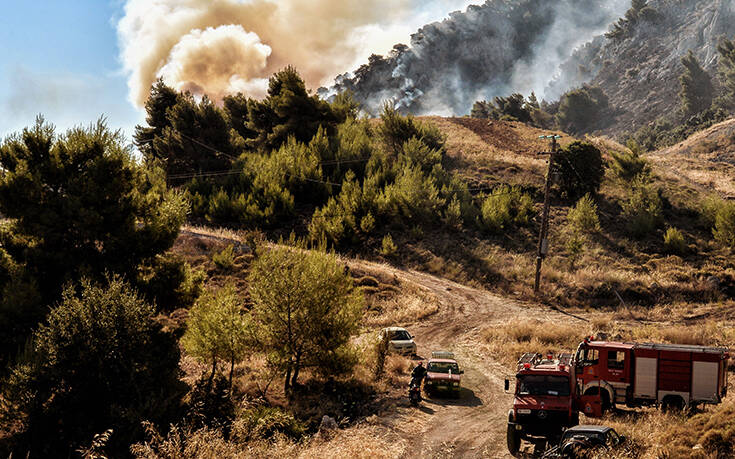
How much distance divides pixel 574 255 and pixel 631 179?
21.2 m

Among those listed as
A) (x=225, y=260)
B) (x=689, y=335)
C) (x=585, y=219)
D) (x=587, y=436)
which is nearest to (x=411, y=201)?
(x=585, y=219)

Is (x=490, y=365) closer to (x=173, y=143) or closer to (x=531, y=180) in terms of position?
(x=531, y=180)

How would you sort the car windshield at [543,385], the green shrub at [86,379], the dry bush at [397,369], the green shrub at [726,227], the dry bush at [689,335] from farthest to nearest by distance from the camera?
the green shrub at [726,227], the dry bush at [689,335], the dry bush at [397,369], the green shrub at [86,379], the car windshield at [543,385]

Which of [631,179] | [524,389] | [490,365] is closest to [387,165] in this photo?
[631,179]

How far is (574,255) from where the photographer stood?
45406 mm

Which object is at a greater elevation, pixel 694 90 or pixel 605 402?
pixel 694 90

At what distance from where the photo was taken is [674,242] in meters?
48.5

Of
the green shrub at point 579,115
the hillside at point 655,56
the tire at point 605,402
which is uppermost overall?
the hillside at point 655,56

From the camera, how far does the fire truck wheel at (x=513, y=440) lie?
15664 millimetres

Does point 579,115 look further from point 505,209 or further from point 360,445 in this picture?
point 360,445

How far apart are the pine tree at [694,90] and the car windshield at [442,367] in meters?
127

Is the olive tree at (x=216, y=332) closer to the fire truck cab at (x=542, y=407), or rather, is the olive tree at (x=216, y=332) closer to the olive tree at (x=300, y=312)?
the olive tree at (x=300, y=312)

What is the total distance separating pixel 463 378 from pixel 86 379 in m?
16.3

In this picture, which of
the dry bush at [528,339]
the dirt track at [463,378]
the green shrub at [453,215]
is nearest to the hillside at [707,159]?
the green shrub at [453,215]
